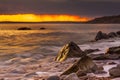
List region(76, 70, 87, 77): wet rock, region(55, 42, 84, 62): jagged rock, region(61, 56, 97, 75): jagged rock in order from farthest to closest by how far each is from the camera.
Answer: region(55, 42, 84, 62): jagged rock, region(61, 56, 97, 75): jagged rock, region(76, 70, 87, 77): wet rock

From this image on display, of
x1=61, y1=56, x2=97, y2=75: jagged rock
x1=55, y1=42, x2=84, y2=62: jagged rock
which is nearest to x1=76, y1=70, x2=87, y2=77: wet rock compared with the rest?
x1=61, y1=56, x2=97, y2=75: jagged rock

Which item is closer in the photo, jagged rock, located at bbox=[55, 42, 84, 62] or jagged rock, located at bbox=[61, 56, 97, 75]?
jagged rock, located at bbox=[61, 56, 97, 75]

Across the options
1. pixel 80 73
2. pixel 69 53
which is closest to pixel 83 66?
pixel 80 73

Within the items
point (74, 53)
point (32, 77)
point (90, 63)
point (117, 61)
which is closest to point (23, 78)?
point (32, 77)

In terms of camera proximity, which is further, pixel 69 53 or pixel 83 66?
pixel 69 53

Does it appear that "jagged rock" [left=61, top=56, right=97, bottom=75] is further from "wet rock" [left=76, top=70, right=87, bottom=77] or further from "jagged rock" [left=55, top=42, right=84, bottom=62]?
"jagged rock" [left=55, top=42, right=84, bottom=62]

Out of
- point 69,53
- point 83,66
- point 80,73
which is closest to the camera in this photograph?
point 80,73

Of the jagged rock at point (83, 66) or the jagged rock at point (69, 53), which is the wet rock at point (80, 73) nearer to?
the jagged rock at point (83, 66)

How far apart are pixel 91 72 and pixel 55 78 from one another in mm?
2854

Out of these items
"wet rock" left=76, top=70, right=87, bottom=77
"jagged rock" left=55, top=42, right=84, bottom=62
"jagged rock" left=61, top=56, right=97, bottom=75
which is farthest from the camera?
"jagged rock" left=55, top=42, right=84, bottom=62

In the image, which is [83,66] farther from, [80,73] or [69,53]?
[69,53]

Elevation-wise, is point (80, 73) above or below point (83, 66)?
below

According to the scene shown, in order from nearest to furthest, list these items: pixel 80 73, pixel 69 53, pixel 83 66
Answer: pixel 80 73 → pixel 83 66 → pixel 69 53

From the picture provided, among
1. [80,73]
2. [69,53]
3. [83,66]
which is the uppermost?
[69,53]
